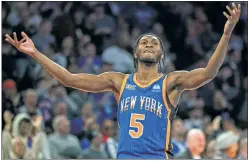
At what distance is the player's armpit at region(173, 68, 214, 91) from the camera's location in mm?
7578

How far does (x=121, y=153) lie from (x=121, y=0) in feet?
33.4

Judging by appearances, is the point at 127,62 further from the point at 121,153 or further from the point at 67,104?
the point at 121,153

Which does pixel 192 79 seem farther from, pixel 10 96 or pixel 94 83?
pixel 10 96

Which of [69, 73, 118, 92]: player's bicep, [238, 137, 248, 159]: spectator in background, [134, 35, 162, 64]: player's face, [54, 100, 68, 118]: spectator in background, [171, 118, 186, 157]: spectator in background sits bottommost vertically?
[238, 137, 248, 159]: spectator in background

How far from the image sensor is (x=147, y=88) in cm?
771

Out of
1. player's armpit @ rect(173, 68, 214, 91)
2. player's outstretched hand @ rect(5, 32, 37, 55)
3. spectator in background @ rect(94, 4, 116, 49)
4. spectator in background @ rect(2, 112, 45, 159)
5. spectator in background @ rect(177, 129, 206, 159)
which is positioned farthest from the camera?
spectator in background @ rect(94, 4, 116, 49)

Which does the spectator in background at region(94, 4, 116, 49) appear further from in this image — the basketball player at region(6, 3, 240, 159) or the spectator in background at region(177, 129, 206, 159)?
the basketball player at region(6, 3, 240, 159)

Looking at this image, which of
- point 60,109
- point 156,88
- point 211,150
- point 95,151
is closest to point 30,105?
point 60,109

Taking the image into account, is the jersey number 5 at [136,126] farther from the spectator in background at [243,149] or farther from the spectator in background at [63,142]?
the spectator in background at [243,149]

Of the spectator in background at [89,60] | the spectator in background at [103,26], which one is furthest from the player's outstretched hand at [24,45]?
the spectator in background at [103,26]

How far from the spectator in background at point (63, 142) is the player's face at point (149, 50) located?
471 centimetres

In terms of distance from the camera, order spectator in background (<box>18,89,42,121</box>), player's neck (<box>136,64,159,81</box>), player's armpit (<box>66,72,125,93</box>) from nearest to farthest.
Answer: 1. player's neck (<box>136,64,159,81</box>)
2. player's armpit (<box>66,72,125,93</box>)
3. spectator in background (<box>18,89,42,121</box>)

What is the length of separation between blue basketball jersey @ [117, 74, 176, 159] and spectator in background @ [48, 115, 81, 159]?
4.69 m

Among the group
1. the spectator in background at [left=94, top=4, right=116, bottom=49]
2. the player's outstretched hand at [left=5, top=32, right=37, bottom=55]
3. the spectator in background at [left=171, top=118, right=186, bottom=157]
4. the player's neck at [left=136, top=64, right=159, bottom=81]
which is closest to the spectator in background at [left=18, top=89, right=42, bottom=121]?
the spectator in background at [left=171, top=118, right=186, bottom=157]
